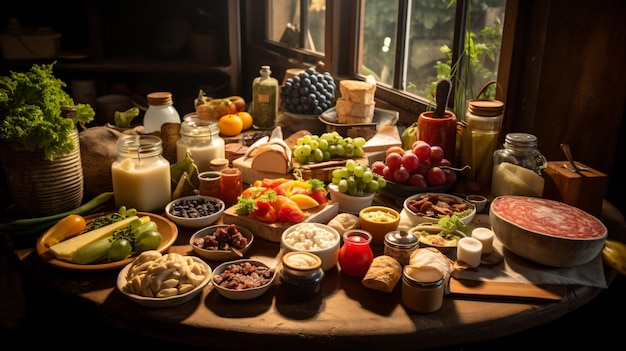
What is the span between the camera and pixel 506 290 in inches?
63.6

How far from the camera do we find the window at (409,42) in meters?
2.73

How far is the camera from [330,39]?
12.2 feet

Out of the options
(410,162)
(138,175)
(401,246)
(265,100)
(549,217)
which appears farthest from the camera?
(265,100)

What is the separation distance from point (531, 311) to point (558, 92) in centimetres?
113

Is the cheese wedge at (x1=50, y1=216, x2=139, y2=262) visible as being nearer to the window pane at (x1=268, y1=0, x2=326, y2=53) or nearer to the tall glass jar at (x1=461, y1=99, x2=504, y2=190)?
the tall glass jar at (x1=461, y1=99, x2=504, y2=190)

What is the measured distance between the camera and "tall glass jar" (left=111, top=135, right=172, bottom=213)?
2.12m

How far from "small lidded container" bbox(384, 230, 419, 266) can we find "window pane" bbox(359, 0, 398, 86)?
6.16 feet

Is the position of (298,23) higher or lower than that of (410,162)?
higher

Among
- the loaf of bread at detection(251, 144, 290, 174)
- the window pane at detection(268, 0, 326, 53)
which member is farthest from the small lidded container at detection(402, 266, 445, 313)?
the window pane at detection(268, 0, 326, 53)

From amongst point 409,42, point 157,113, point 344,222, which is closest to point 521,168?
point 344,222

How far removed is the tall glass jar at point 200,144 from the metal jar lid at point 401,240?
1.02 m

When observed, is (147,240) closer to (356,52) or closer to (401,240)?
(401,240)

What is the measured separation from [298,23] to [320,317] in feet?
11.2

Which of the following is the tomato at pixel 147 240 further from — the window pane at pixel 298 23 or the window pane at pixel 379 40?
the window pane at pixel 298 23
